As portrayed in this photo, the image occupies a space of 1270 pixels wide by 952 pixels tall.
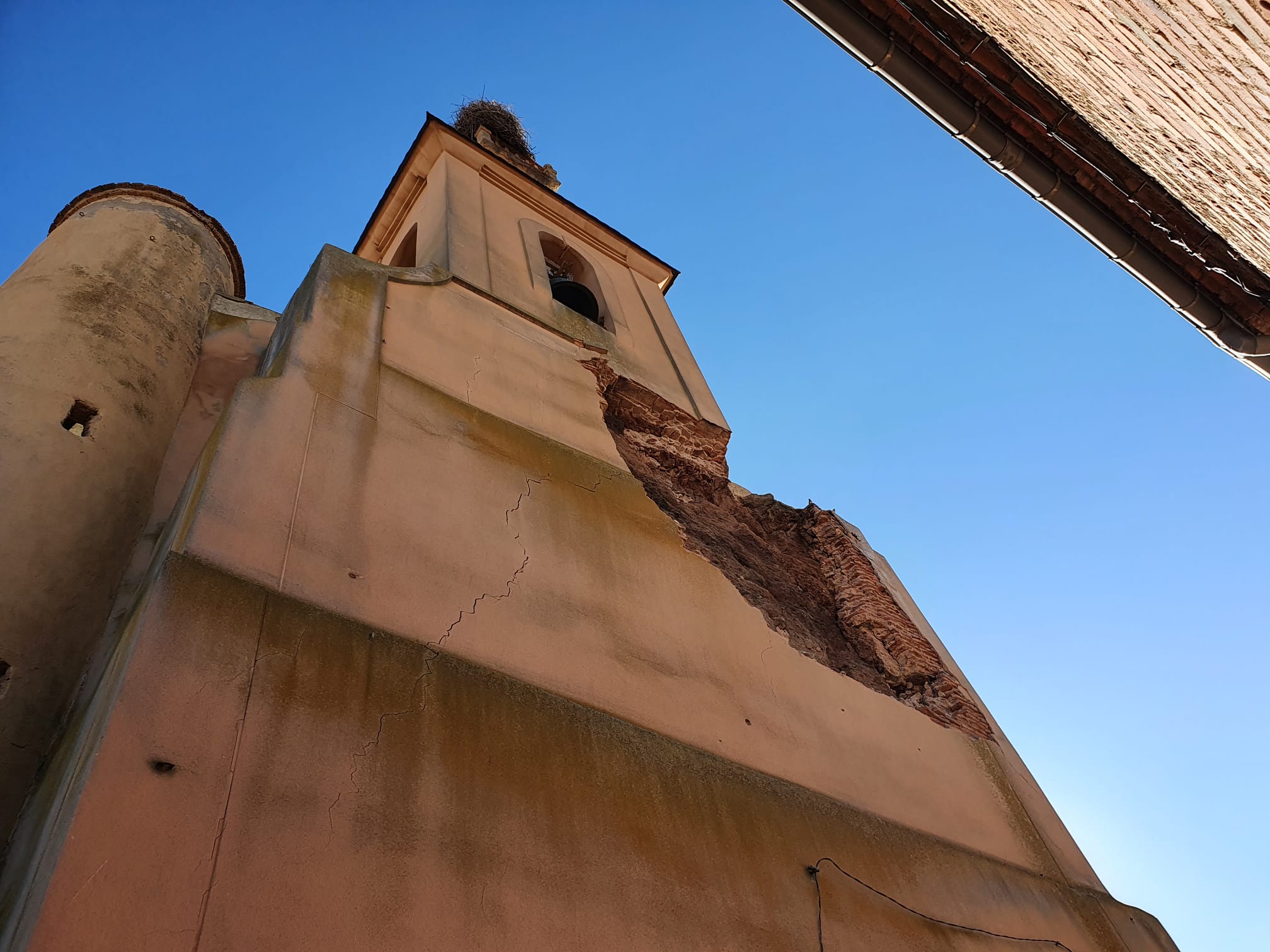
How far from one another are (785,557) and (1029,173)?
3.69m

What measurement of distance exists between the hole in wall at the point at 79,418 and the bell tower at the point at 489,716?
3.24 feet

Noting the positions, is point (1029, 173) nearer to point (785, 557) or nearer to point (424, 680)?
point (785, 557)

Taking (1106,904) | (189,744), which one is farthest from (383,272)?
(1106,904)

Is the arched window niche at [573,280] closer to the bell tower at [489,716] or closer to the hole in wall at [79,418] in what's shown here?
the bell tower at [489,716]

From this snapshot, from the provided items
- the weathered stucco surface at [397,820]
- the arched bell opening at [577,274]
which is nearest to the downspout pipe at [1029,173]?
the weathered stucco surface at [397,820]

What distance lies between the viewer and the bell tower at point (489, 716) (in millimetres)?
2746

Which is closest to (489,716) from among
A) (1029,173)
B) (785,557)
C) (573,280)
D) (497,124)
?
(1029,173)

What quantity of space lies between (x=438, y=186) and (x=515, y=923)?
30.7 feet

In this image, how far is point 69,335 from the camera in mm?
5453

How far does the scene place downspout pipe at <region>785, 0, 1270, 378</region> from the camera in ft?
17.0

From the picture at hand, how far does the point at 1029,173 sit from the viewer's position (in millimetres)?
5566

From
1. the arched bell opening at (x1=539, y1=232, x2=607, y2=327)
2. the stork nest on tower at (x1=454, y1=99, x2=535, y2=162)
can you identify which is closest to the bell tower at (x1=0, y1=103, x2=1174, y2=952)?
the arched bell opening at (x1=539, y1=232, x2=607, y2=327)

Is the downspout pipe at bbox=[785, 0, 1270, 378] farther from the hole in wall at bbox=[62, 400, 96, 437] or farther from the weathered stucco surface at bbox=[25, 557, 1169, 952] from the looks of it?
the hole in wall at bbox=[62, 400, 96, 437]

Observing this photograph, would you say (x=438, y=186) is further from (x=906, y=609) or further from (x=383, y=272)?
(x=906, y=609)
